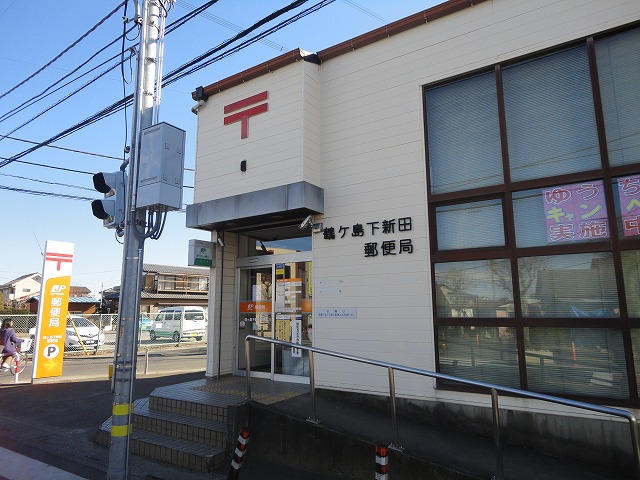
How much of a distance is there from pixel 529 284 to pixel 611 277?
875mm

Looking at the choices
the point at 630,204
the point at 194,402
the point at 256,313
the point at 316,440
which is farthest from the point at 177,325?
the point at 630,204

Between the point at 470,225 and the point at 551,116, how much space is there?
5.73 ft

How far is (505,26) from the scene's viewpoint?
607 cm

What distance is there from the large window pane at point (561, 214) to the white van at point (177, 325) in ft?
69.7

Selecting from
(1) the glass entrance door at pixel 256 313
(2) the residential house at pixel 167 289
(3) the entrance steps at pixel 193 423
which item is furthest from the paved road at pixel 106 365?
(2) the residential house at pixel 167 289

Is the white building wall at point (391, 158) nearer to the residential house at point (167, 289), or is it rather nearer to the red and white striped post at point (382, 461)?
the red and white striped post at point (382, 461)

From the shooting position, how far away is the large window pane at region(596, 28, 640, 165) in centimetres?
516

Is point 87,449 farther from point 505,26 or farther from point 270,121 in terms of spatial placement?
point 505,26

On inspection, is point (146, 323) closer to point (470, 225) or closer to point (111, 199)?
point (111, 199)

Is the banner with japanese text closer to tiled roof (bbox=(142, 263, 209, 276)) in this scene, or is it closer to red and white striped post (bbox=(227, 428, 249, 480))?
red and white striped post (bbox=(227, 428, 249, 480))

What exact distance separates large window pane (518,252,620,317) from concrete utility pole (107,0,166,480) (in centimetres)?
474

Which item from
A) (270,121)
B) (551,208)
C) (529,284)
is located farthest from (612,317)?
(270,121)

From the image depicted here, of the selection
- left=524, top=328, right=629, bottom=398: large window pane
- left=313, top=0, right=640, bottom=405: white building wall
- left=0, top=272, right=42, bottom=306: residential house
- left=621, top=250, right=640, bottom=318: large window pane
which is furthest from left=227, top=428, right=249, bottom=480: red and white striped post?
left=0, top=272, right=42, bottom=306: residential house

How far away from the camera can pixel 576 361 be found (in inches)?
203
